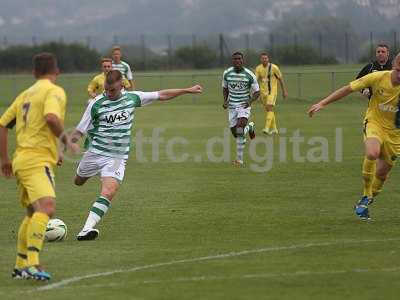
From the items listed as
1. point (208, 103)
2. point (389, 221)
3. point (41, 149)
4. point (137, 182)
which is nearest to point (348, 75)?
point (208, 103)

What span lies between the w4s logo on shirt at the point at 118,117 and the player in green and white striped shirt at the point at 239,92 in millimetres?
9355

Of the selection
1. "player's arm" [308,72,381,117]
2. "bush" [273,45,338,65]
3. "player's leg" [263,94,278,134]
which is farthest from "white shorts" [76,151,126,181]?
"bush" [273,45,338,65]

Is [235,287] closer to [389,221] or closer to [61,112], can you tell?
[61,112]

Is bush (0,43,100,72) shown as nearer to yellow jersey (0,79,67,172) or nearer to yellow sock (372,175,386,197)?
yellow sock (372,175,386,197)

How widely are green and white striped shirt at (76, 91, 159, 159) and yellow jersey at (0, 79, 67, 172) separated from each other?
299 cm

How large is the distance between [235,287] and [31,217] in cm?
193

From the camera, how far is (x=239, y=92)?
22.7 meters

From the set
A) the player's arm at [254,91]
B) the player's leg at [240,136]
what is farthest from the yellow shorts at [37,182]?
the player's arm at [254,91]

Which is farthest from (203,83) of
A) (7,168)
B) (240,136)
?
(7,168)

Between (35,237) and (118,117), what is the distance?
3504 mm

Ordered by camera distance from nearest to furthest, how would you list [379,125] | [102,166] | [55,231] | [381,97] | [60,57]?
[55,231], [102,166], [381,97], [379,125], [60,57]

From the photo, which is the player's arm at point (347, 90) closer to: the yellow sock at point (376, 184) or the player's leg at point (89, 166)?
the yellow sock at point (376, 184)

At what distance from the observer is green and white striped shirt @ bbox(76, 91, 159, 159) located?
1298 centimetres

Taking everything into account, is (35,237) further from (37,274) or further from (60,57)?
(60,57)
